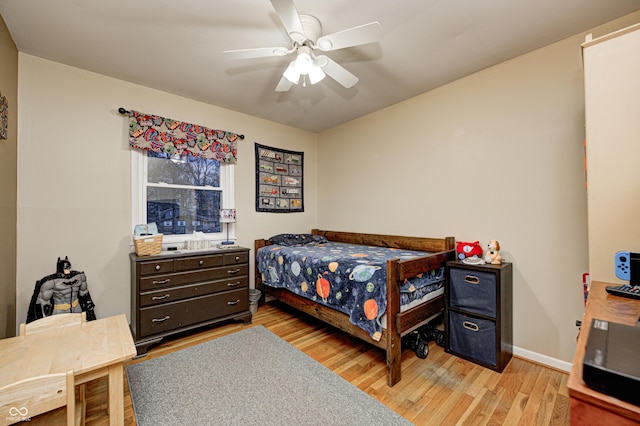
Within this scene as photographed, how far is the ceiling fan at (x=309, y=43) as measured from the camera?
1.48 metres

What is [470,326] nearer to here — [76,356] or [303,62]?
[303,62]

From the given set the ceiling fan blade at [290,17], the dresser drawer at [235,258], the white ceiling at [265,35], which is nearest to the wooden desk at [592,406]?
the ceiling fan blade at [290,17]

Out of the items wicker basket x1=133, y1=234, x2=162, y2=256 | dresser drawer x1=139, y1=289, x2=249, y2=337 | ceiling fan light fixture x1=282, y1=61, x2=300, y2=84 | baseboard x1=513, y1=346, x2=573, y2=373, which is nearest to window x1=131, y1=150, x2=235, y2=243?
wicker basket x1=133, y1=234, x2=162, y2=256

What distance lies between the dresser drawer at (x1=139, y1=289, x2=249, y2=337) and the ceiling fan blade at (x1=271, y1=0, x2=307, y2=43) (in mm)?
2462

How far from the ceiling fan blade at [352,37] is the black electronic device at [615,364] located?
161cm

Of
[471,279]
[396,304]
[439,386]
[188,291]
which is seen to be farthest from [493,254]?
[188,291]

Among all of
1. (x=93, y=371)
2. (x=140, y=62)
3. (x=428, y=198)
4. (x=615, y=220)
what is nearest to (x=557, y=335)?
(x=615, y=220)

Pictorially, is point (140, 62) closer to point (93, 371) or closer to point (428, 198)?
point (93, 371)

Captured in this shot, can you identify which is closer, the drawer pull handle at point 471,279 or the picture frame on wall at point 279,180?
the drawer pull handle at point 471,279

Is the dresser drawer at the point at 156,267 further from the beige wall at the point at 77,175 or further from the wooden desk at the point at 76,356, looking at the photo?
the wooden desk at the point at 76,356

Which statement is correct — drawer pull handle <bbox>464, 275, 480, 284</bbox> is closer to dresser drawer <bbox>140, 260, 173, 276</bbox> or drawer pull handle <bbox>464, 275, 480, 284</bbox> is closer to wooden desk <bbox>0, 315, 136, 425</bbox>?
wooden desk <bbox>0, 315, 136, 425</bbox>

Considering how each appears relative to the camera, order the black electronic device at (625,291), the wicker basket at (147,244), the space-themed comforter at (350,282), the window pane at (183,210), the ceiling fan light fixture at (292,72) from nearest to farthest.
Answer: the black electronic device at (625,291) → the ceiling fan light fixture at (292,72) → the space-themed comforter at (350,282) → the wicker basket at (147,244) → the window pane at (183,210)

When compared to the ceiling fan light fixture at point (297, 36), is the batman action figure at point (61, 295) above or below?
below

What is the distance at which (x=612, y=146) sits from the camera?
1318 millimetres
